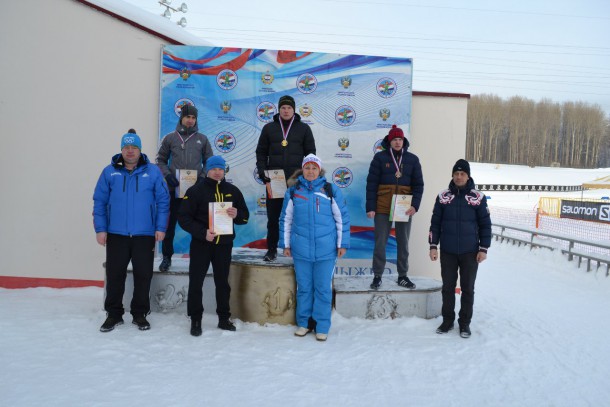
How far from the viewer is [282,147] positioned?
4.46m

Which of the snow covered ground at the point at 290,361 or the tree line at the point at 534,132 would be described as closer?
the snow covered ground at the point at 290,361

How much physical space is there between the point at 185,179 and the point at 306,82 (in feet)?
7.14

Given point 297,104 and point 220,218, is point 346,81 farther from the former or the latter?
point 220,218

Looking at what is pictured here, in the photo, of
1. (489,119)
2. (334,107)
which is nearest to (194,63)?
(334,107)

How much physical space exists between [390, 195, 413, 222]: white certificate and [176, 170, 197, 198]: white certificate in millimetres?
2103

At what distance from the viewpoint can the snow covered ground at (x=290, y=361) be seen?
111 inches

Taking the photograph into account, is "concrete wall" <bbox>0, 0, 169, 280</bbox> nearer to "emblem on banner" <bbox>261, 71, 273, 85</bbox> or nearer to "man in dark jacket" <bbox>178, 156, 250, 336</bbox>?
"emblem on banner" <bbox>261, 71, 273, 85</bbox>

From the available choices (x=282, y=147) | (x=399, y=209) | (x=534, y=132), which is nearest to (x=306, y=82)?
(x=282, y=147)

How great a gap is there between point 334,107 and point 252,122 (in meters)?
1.08

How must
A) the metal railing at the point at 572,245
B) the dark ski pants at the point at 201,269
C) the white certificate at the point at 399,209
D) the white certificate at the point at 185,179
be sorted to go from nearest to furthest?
the dark ski pants at the point at 201,269 → the white certificate at the point at 185,179 → the white certificate at the point at 399,209 → the metal railing at the point at 572,245

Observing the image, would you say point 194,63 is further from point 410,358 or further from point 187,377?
point 410,358

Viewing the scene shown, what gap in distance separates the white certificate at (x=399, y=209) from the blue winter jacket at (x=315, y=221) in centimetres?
82

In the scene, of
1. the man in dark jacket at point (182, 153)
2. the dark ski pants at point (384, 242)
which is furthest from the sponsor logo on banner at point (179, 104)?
the dark ski pants at point (384, 242)

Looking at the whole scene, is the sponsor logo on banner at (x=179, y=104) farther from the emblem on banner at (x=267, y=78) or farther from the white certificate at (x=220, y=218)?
the white certificate at (x=220, y=218)
